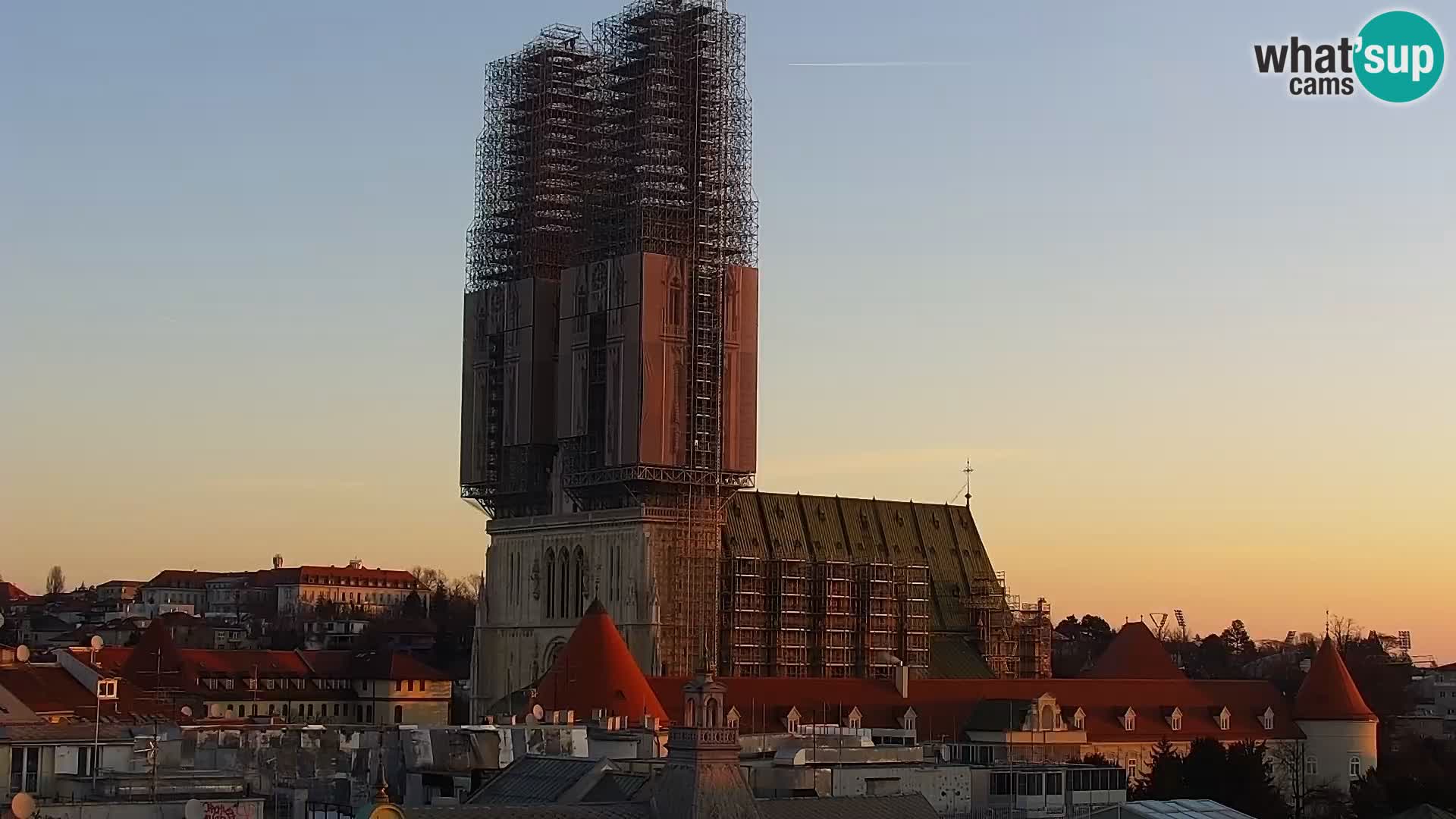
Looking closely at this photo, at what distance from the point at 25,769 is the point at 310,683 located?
83.1 meters

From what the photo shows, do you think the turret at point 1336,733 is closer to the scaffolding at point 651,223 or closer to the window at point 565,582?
the scaffolding at point 651,223

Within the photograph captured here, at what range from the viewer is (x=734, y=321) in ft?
371

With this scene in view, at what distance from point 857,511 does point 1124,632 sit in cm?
1708

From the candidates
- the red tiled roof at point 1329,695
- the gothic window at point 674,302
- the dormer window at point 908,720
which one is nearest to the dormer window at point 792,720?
the dormer window at point 908,720

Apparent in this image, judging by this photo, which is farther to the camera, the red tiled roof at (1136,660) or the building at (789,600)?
the red tiled roof at (1136,660)

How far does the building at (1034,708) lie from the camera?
331ft

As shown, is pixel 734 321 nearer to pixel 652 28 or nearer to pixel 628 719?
pixel 652 28

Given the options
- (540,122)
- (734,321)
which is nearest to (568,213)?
(540,122)

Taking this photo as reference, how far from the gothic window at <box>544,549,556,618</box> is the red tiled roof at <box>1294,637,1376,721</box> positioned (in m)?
38.4

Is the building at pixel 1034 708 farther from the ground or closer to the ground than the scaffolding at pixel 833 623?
closer to the ground

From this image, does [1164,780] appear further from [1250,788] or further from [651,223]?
[651,223]

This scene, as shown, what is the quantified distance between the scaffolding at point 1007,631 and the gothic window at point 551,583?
82.2 feet

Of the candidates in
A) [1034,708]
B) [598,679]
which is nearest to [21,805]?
[598,679]

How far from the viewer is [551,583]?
11594cm
